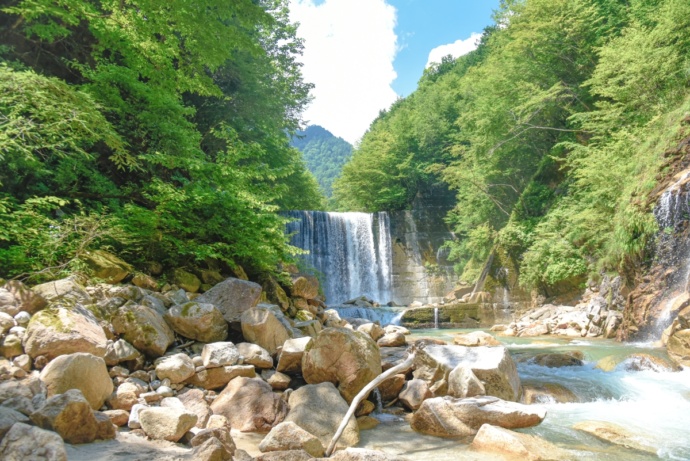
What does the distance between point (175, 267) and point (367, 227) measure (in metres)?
18.2

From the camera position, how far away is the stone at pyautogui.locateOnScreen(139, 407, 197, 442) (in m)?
3.35

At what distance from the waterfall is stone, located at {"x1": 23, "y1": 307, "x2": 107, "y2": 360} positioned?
16.7 metres

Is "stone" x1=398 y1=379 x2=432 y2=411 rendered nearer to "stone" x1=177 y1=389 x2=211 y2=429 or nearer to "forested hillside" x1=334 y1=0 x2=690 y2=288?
"stone" x1=177 y1=389 x2=211 y2=429

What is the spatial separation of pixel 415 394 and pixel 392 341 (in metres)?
3.74

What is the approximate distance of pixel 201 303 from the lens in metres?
5.36

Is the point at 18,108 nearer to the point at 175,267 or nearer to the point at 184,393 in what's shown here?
the point at 175,267

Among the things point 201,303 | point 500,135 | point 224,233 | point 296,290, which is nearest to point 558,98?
point 500,135

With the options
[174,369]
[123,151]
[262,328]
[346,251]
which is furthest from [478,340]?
[346,251]

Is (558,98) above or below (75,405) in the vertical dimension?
above

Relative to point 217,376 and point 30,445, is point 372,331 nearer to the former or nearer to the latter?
point 217,376

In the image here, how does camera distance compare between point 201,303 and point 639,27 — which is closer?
point 201,303

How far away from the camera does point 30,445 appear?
7.62 ft

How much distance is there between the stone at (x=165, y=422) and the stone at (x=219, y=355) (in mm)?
1109

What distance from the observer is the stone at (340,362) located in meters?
5.04
